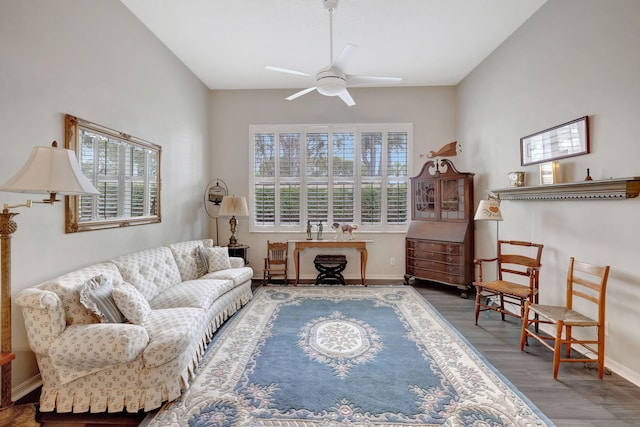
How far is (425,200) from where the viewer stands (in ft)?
15.7

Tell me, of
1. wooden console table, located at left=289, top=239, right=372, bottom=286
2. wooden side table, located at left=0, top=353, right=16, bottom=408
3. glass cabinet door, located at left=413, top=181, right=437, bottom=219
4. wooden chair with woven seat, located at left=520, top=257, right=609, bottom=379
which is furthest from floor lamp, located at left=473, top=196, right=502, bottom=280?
wooden side table, located at left=0, top=353, right=16, bottom=408

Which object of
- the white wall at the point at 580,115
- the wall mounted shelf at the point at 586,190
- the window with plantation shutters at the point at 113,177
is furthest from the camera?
the window with plantation shutters at the point at 113,177

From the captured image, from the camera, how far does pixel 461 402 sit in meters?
1.96

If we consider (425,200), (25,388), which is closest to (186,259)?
(25,388)

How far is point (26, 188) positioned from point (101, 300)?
0.89m

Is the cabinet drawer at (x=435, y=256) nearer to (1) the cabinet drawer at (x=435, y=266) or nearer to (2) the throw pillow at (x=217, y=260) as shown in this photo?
(1) the cabinet drawer at (x=435, y=266)

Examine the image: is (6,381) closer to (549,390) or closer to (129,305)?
(129,305)

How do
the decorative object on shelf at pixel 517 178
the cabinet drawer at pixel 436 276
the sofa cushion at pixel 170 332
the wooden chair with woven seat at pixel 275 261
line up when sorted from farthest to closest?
the wooden chair with woven seat at pixel 275 261
the cabinet drawer at pixel 436 276
the decorative object on shelf at pixel 517 178
the sofa cushion at pixel 170 332

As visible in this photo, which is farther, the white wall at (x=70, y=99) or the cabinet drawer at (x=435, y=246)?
the cabinet drawer at (x=435, y=246)

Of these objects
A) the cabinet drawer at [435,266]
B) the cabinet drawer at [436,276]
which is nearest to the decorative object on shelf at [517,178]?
the cabinet drawer at [435,266]

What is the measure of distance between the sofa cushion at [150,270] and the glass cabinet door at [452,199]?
3967mm

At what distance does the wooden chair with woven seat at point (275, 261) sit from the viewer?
4824 millimetres

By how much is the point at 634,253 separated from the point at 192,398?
11.4 feet

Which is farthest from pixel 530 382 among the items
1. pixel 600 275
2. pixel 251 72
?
pixel 251 72
